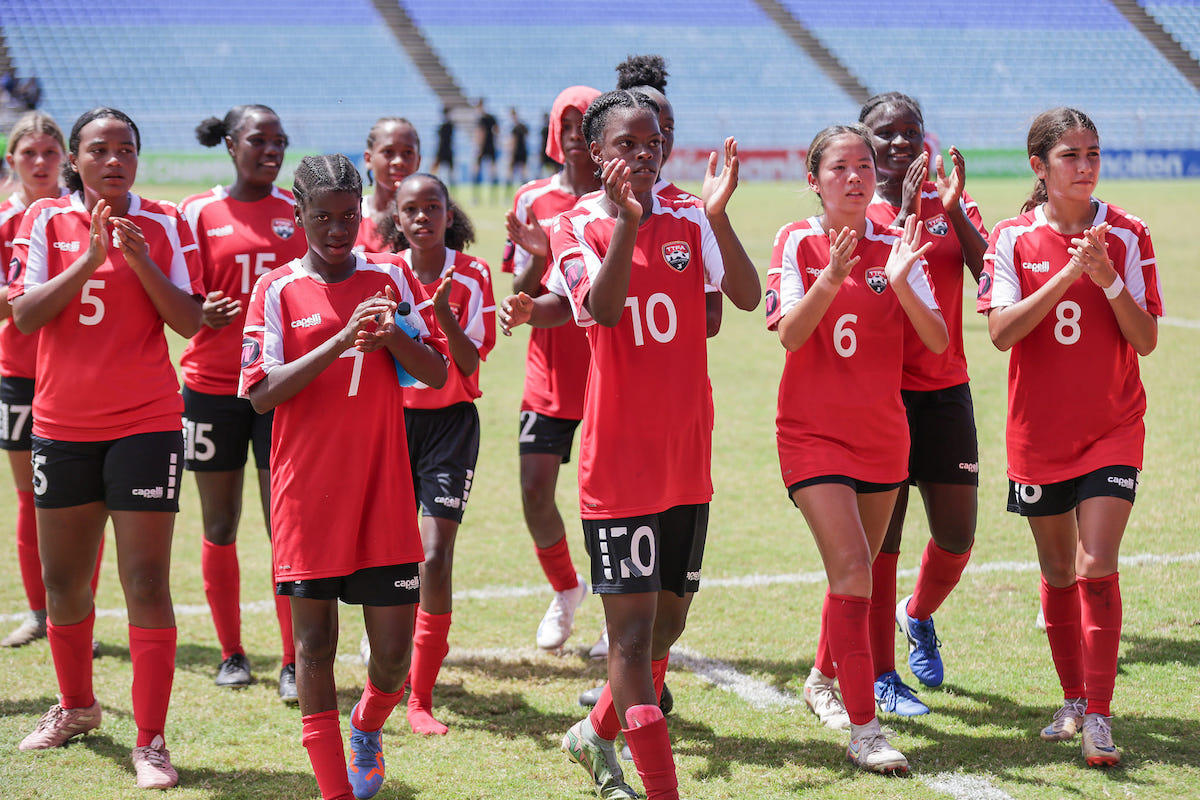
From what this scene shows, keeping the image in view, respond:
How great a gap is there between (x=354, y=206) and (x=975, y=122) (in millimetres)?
33681

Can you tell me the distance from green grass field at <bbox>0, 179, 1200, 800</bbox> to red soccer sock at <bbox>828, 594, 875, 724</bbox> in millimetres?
258

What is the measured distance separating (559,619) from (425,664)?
107cm

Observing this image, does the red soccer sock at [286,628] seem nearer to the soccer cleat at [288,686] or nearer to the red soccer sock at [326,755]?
the soccer cleat at [288,686]

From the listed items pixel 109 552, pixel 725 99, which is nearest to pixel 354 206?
pixel 109 552

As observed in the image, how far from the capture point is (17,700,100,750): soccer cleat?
4797 mm

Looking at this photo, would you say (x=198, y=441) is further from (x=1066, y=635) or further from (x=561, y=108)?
(x=1066, y=635)

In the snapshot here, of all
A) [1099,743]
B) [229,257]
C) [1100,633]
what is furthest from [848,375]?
[229,257]

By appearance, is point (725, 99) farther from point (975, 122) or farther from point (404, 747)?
point (404, 747)

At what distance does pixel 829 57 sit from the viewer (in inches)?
1506

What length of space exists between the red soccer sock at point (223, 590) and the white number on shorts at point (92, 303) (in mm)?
1420

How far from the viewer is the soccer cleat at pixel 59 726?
480cm

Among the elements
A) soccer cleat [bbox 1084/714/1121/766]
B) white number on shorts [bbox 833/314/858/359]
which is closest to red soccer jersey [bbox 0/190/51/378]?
white number on shorts [bbox 833/314/858/359]

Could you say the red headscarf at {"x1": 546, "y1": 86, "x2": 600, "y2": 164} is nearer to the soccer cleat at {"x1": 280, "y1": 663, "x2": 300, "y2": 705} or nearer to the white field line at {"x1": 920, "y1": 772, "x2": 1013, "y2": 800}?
the soccer cleat at {"x1": 280, "y1": 663, "x2": 300, "y2": 705}

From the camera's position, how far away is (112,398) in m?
4.55
